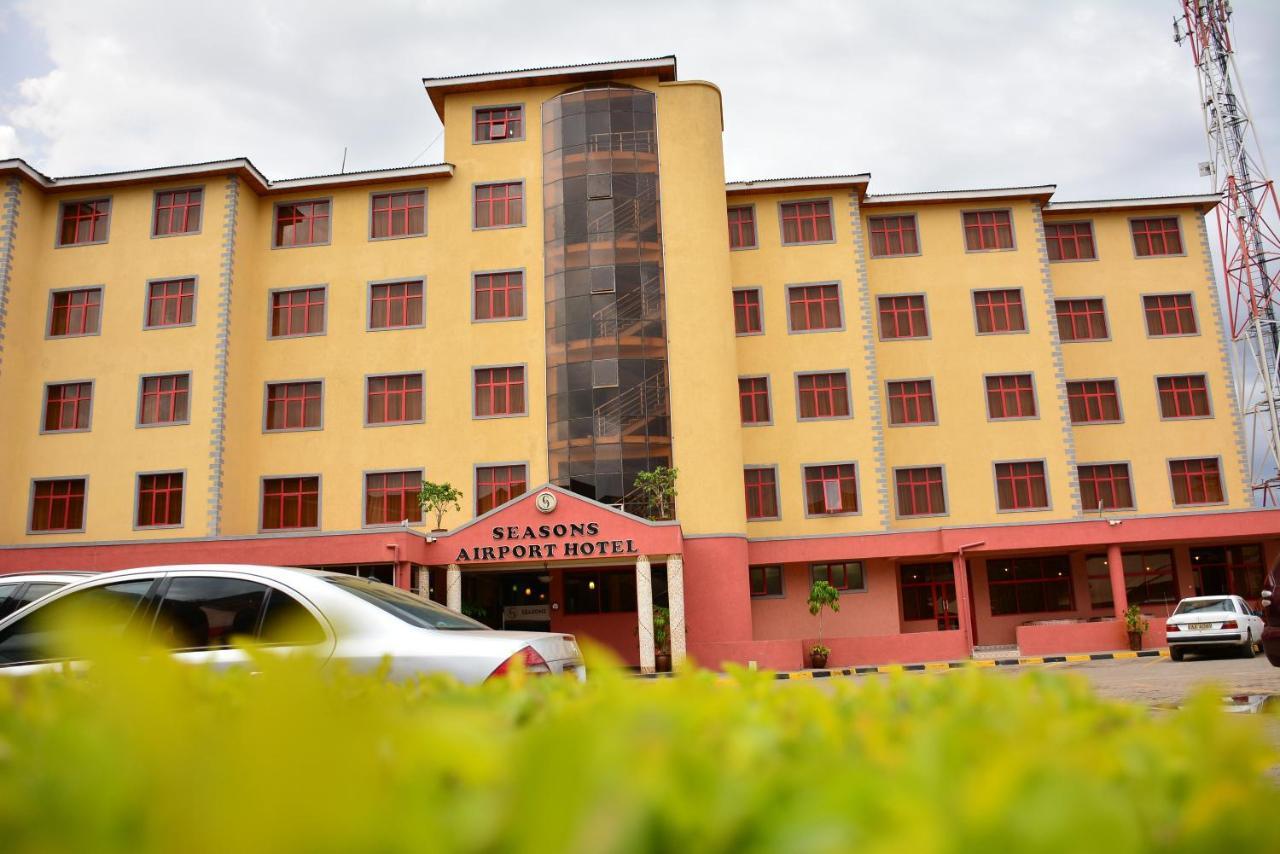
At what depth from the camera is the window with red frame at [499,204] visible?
2959cm

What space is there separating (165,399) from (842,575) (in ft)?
67.5

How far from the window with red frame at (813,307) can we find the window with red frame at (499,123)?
9.79 metres

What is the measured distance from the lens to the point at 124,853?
70 centimetres

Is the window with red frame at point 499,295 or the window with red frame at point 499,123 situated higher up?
the window with red frame at point 499,123

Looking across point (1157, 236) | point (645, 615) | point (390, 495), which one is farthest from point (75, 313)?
point (1157, 236)

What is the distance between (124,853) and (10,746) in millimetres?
585

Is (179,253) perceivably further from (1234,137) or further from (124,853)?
(1234,137)

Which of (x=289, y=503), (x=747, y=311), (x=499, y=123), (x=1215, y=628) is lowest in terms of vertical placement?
(x=1215, y=628)

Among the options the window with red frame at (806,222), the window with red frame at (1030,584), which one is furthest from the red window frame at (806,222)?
the window with red frame at (1030,584)

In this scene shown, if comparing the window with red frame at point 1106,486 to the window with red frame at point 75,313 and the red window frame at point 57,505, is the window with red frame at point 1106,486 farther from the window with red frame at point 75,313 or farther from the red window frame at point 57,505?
the window with red frame at point 75,313

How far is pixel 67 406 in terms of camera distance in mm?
29062

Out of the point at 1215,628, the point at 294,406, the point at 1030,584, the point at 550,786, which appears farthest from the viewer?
the point at 1030,584

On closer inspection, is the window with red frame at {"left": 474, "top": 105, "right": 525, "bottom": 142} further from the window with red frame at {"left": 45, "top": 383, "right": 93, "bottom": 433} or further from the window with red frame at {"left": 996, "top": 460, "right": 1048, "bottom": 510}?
the window with red frame at {"left": 996, "top": 460, "right": 1048, "bottom": 510}

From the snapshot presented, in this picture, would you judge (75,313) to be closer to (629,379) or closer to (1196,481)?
(629,379)
